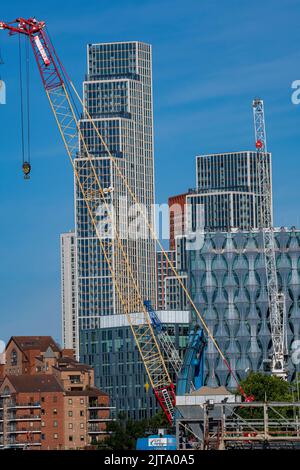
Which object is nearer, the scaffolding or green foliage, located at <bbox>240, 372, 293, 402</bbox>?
the scaffolding

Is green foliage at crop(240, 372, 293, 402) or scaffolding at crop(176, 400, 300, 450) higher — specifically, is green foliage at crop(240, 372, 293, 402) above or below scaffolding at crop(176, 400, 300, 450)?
above

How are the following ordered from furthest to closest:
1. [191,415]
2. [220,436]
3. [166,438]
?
[166,438], [191,415], [220,436]

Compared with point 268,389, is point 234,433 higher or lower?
lower

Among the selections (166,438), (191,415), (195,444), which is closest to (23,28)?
(166,438)

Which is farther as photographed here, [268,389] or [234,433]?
[268,389]

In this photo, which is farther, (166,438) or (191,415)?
(166,438)

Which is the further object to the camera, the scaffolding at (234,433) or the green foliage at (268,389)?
the green foliage at (268,389)

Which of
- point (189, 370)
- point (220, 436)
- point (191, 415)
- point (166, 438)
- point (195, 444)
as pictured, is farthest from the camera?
point (189, 370)

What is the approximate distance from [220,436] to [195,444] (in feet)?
40.5

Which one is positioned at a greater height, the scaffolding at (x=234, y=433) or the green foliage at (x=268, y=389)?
the green foliage at (x=268, y=389)
